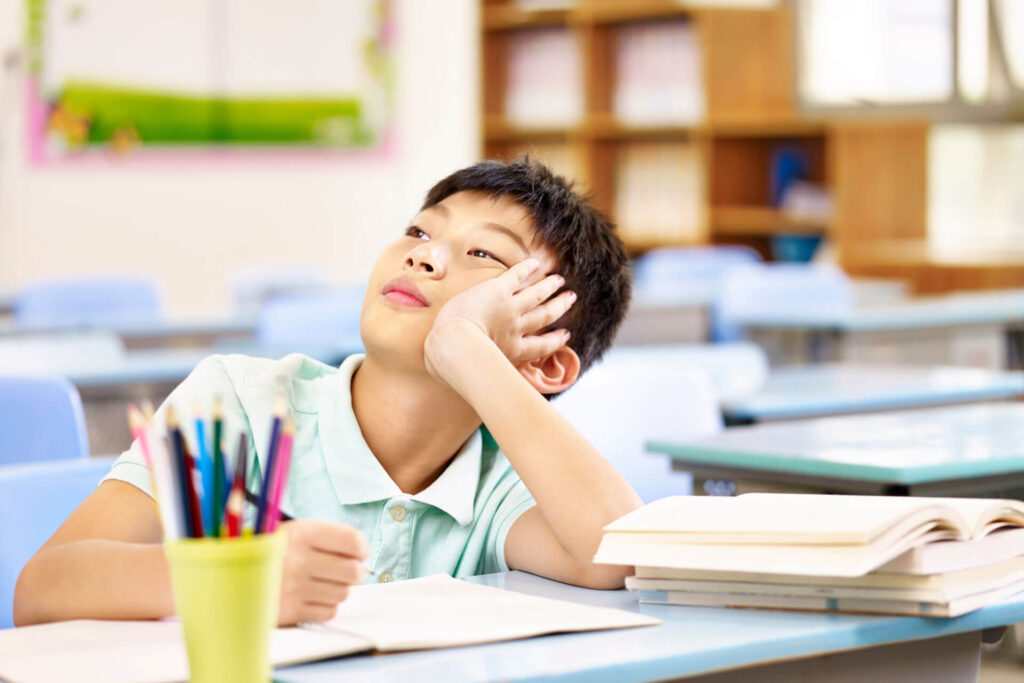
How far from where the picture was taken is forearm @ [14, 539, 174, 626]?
101 cm

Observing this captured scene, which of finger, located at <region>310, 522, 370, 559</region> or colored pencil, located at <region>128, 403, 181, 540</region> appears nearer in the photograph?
colored pencil, located at <region>128, 403, 181, 540</region>

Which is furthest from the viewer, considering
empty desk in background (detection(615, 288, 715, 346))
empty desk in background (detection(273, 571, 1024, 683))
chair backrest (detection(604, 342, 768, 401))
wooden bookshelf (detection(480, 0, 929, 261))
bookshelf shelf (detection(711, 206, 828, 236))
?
bookshelf shelf (detection(711, 206, 828, 236))

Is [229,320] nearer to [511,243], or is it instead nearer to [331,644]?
[511,243]

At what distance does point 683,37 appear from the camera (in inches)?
254

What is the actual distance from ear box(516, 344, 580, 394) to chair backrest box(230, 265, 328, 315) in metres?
3.90

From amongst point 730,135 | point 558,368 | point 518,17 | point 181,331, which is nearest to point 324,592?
point 558,368

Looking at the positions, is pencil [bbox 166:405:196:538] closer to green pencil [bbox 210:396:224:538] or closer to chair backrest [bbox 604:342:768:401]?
green pencil [bbox 210:396:224:538]

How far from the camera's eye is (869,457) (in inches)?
68.6

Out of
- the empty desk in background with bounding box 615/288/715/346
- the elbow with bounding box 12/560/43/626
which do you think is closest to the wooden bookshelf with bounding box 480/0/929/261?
the empty desk in background with bounding box 615/288/715/346

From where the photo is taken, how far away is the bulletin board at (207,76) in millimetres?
5672

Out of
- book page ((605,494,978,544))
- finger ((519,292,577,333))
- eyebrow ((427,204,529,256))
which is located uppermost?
eyebrow ((427,204,529,256))

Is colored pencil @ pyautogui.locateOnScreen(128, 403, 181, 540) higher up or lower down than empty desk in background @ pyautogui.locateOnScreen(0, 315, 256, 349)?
higher up

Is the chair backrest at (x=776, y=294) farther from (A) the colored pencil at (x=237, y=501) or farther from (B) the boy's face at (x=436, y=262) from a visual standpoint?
(A) the colored pencil at (x=237, y=501)

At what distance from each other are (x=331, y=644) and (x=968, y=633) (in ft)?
1.68
